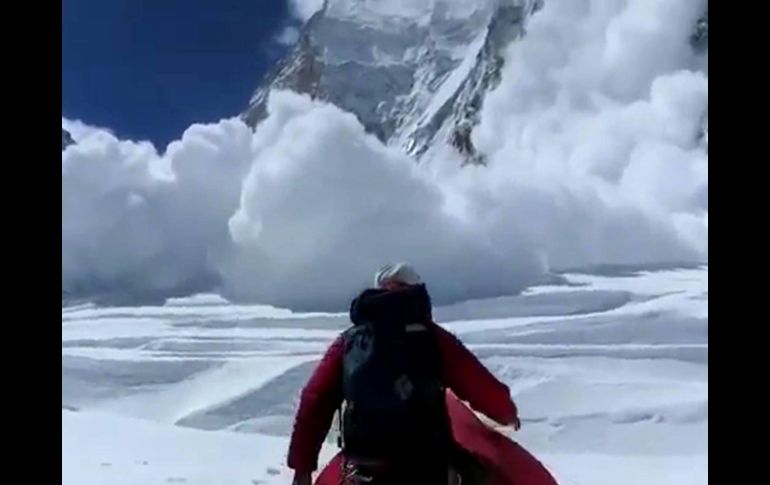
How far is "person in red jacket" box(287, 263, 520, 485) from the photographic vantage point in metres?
2.64

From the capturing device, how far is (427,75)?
10.5 meters

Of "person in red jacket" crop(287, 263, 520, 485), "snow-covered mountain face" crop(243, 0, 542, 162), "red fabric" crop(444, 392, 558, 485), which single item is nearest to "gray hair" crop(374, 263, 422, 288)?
"person in red jacket" crop(287, 263, 520, 485)

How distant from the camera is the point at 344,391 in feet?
8.71

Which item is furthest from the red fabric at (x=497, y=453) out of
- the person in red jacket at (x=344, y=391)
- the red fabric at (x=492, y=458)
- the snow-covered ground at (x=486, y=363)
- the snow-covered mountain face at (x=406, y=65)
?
the snow-covered mountain face at (x=406, y=65)

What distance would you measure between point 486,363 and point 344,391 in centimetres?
546

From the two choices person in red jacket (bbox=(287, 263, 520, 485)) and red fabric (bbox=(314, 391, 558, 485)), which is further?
red fabric (bbox=(314, 391, 558, 485))

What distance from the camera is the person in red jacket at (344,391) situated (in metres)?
2.64

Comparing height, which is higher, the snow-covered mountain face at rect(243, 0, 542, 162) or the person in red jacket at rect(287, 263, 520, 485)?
the snow-covered mountain face at rect(243, 0, 542, 162)

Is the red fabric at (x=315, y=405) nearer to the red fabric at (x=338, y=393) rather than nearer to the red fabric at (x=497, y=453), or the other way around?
the red fabric at (x=338, y=393)

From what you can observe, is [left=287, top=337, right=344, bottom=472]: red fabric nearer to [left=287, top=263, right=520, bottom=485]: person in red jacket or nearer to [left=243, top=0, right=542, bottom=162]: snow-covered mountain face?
[left=287, top=263, right=520, bottom=485]: person in red jacket

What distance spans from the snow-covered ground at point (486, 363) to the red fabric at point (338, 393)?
2664 mm

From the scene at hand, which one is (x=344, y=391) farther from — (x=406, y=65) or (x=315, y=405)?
(x=406, y=65)

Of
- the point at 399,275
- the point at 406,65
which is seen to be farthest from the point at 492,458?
the point at 406,65

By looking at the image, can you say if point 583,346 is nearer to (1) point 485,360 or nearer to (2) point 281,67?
(1) point 485,360
